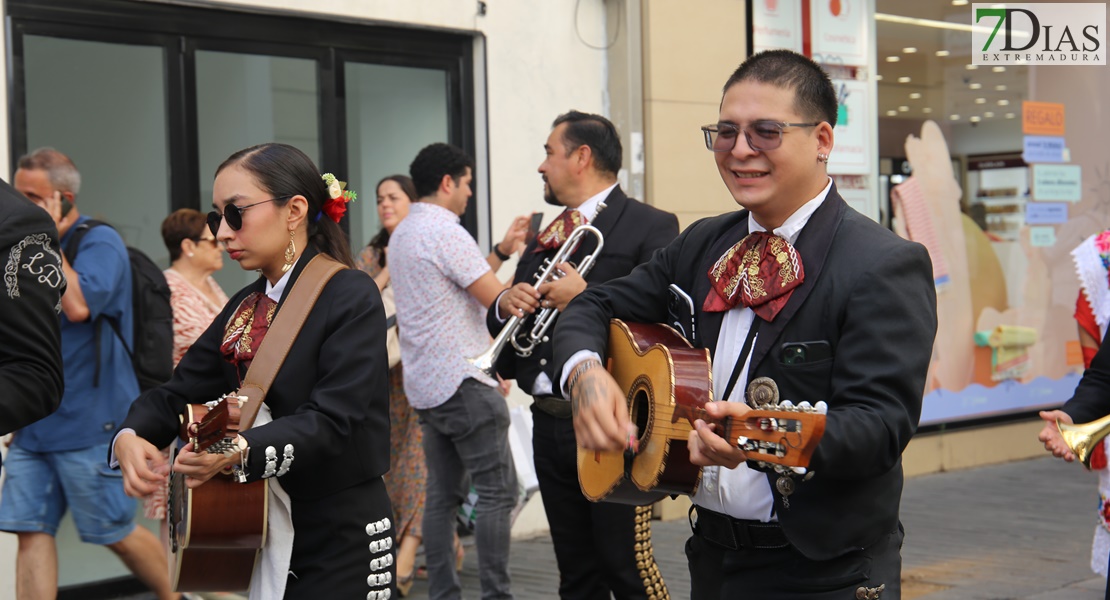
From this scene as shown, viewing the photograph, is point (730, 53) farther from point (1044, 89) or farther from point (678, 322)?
point (678, 322)

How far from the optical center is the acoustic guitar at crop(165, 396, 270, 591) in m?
3.27

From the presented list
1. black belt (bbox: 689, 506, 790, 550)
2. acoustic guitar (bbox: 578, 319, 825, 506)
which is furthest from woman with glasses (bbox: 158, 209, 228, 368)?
black belt (bbox: 689, 506, 790, 550)

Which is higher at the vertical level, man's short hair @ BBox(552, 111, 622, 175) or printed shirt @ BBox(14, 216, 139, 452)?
man's short hair @ BBox(552, 111, 622, 175)

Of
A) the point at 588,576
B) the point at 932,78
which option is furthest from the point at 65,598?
the point at 932,78

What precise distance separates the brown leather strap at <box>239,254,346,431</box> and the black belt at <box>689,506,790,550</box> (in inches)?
44.5

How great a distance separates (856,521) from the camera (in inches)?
111

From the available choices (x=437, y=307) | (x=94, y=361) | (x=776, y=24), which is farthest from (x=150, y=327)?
(x=776, y=24)

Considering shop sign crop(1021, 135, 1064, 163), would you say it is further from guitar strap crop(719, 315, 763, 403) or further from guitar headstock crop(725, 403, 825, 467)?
guitar headstock crop(725, 403, 825, 467)

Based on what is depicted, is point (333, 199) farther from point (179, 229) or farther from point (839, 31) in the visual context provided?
point (839, 31)

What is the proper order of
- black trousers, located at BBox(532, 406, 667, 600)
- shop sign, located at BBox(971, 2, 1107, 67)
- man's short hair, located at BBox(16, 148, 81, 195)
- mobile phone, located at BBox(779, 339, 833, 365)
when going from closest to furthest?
mobile phone, located at BBox(779, 339, 833, 365) < black trousers, located at BBox(532, 406, 667, 600) < man's short hair, located at BBox(16, 148, 81, 195) < shop sign, located at BBox(971, 2, 1107, 67)

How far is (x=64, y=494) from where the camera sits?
565 centimetres

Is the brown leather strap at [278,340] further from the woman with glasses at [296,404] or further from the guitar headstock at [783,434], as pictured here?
the guitar headstock at [783,434]

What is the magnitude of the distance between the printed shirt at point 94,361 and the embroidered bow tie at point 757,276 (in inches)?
137

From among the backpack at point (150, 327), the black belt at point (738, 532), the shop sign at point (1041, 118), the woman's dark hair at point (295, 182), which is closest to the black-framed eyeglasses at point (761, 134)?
the black belt at point (738, 532)
